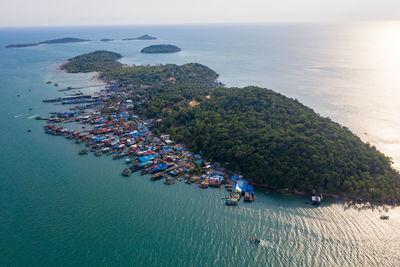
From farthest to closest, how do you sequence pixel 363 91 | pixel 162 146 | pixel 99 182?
pixel 363 91
pixel 162 146
pixel 99 182

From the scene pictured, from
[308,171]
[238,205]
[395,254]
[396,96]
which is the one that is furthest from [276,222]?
[396,96]

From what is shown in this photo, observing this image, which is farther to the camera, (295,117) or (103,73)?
(103,73)

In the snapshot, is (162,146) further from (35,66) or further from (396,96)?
(35,66)

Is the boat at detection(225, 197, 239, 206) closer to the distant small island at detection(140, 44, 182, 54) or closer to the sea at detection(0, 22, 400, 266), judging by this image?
the sea at detection(0, 22, 400, 266)

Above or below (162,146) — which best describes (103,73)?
above

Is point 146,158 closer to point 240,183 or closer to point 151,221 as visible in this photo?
point 151,221

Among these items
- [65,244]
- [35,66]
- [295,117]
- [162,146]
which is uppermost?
[35,66]

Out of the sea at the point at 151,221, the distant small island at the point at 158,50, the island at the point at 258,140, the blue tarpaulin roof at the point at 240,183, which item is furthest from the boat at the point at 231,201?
the distant small island at the point at 158,50
